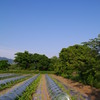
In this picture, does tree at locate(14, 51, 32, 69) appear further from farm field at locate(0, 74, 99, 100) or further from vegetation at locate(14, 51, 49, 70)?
farm field at locate(0, 74, 99, 100)

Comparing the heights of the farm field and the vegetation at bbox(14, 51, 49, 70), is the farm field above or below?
below

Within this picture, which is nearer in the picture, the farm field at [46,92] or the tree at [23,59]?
the farm field at [46,92]

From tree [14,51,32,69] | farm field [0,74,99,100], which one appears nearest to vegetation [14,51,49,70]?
tree [14,51,32,69]

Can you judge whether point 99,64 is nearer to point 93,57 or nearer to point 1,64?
point 93,57

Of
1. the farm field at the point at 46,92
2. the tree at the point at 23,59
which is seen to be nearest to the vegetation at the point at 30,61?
the tree at the point at 23,59

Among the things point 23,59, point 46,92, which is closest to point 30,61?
point 23,59

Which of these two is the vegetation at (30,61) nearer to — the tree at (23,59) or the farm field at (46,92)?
the tree at (23,59)

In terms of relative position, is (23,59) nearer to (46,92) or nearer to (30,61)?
(30,61)

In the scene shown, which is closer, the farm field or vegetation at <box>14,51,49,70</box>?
the farm field

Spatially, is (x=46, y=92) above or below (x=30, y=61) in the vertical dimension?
below

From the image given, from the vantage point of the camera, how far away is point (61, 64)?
42281 mm

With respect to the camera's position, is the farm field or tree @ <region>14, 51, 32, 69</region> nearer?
the farm field

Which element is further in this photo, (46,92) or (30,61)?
(30,61)

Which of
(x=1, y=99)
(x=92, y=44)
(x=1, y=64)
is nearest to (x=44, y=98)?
(x=1, y=99)
